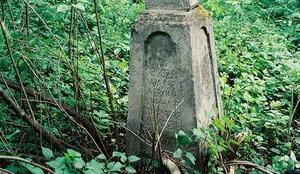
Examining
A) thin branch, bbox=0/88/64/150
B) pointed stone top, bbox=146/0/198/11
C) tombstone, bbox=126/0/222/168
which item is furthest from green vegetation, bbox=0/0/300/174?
pointed stone top, bbox=146/0/198/11

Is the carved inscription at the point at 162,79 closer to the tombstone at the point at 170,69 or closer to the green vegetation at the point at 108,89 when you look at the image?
the tombstone at the point at 170,69

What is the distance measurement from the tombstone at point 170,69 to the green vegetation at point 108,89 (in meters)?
0.18

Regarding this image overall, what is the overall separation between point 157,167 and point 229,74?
207cm

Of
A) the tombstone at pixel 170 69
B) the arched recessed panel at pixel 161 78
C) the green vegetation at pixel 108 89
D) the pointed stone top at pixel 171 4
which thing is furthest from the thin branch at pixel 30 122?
the pointed stone top at pixel 171 4

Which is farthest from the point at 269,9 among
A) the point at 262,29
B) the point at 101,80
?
the point at 101,80

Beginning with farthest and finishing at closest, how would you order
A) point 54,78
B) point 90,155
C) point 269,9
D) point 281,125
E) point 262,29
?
point 269,9
point 262,29
point 281,125
point 54,78
point 90,155

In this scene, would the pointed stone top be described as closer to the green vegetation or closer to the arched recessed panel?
the arched recessed panel

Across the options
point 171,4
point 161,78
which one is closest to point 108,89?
point 161,78

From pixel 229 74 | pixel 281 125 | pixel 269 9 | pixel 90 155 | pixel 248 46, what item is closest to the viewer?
pixel 90 155

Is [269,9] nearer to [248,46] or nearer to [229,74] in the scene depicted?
[248,46]

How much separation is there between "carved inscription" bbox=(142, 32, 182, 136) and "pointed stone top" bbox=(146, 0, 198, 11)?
21 centimetres

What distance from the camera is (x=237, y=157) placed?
12.2 ft

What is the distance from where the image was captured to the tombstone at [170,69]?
3311 mm

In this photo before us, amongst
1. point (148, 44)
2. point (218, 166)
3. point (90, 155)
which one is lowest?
point (218, 166)
